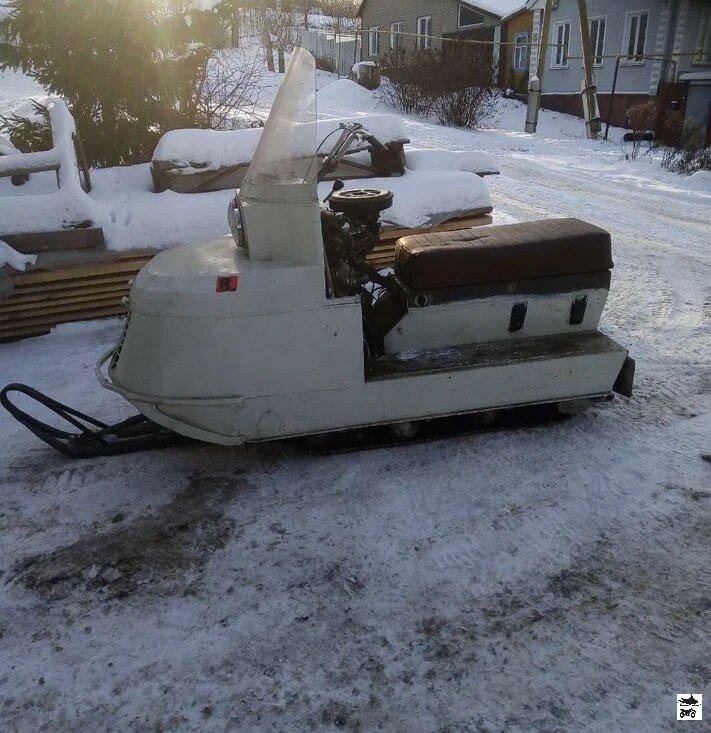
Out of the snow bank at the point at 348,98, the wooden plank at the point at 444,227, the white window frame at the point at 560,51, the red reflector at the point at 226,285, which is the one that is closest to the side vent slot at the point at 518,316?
the red reflector at the point at 226,285

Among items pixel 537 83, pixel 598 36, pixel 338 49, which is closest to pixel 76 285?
pixel 537 83

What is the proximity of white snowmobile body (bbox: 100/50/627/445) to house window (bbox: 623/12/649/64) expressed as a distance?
694 inches

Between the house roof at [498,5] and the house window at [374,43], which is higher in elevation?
the house roof at [498,5]

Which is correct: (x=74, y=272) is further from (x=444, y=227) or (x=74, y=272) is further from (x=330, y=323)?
(x=444, y=227)

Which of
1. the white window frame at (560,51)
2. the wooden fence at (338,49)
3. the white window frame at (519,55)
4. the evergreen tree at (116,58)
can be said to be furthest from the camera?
the wooden fence at (338,49)

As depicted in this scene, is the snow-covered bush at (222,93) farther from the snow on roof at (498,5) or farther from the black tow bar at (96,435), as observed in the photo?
the snow on roof at (498,5)

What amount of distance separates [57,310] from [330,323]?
307 cm

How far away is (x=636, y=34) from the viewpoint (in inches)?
718

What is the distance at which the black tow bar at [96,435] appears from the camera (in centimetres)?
338

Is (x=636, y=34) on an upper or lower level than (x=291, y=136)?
upper

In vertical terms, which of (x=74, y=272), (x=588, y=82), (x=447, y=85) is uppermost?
(x=588, y=82)

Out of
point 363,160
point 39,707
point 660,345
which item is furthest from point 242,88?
point 39,707

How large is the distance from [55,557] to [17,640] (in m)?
0.44

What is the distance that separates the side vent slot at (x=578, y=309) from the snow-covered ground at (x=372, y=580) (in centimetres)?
55
